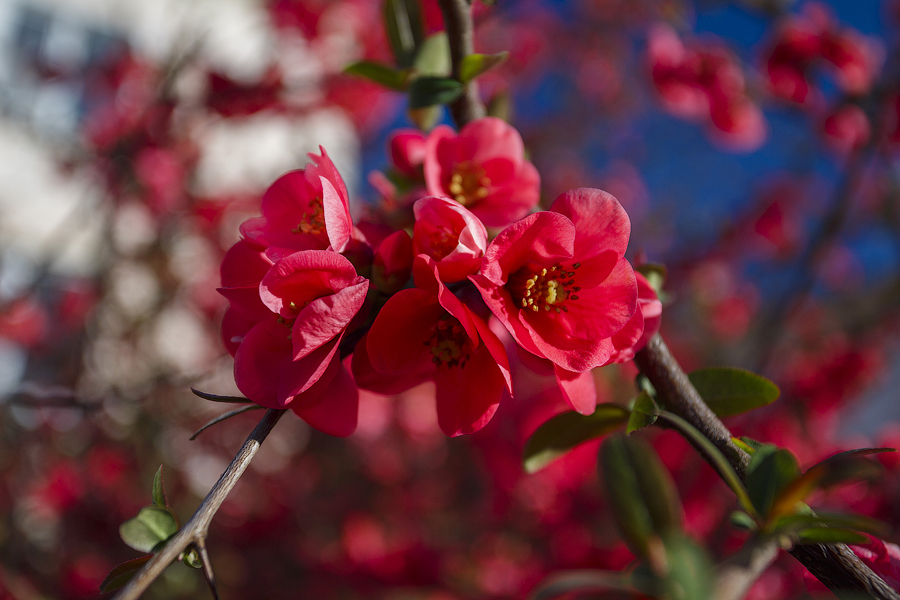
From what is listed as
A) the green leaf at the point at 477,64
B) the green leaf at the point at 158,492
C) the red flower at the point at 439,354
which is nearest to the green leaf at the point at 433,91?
the green leaf at the point at 477,64

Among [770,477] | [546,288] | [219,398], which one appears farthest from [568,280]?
[219,398]

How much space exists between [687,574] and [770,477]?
0.12m

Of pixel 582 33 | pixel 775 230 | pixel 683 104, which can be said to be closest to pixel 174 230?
pixel 683 104

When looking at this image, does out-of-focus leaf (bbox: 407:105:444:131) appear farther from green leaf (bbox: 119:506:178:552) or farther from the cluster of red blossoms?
green leaf (bbox: 119:506:178:552)

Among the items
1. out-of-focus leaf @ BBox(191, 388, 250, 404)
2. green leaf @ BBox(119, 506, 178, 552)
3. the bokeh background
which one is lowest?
the bokeh background

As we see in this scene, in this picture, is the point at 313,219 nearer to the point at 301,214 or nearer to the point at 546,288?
the point at 301,214

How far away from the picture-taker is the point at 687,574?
37cm

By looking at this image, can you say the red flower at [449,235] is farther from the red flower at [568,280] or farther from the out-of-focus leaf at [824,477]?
the out-of-focus leaf at [824,477]

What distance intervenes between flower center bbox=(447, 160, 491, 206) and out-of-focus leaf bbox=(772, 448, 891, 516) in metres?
0.44

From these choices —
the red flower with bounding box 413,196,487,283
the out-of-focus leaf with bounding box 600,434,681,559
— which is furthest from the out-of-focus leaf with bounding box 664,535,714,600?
the red flower with bounding box 413,196,487,283

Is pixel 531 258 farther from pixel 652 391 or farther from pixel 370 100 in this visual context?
pixel 370 100

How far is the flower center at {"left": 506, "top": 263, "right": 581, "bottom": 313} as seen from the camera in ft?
1.79

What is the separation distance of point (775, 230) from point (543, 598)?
3.22 metres

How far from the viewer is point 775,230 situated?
3.03 m
